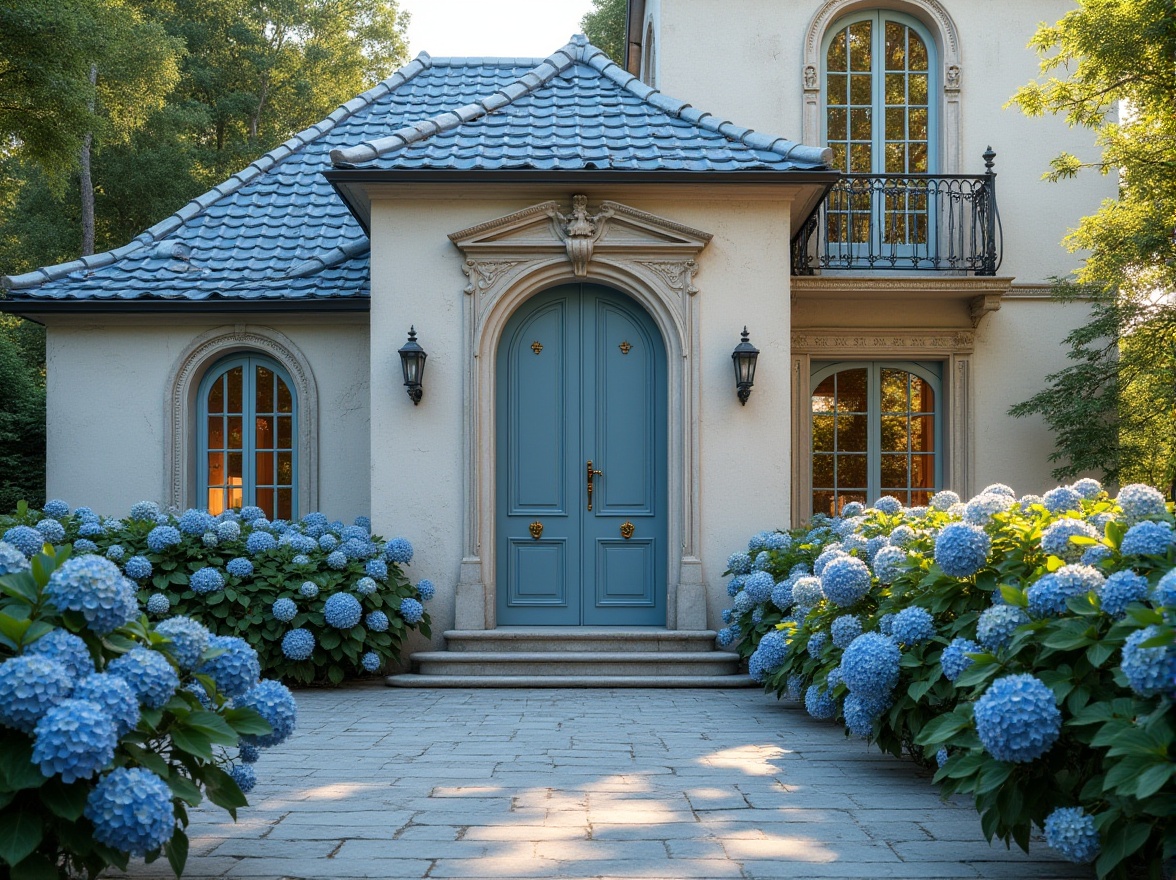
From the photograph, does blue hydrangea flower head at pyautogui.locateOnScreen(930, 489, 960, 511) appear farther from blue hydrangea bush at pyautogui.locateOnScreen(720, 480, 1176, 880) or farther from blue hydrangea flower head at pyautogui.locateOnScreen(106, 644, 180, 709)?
blue hydrangea flower head at pyautogui.locateOnScreen(106, 644, 180, 709)

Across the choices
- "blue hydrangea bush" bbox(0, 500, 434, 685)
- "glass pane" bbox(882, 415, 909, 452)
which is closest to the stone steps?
"blue hydrangea bush" bbox(0, 500, 434, 685)

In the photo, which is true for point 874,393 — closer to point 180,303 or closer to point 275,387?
point 275,387

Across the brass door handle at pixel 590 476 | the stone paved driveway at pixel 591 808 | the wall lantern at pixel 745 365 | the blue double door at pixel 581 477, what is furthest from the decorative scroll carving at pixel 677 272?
the stone paved driveway at pixel 591 808

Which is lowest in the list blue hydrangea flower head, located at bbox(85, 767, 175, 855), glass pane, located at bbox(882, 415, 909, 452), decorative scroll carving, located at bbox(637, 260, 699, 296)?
blue hydrangea flower head, located at bbox(85, 767, 175, 855)

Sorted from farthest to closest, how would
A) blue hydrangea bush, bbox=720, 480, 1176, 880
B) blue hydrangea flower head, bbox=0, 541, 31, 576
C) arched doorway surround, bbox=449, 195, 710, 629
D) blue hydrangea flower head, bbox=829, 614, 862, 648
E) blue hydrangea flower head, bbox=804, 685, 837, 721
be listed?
arched doorway surround, bbox=449, 195, 710, 629
blue hydrangea flower head, bbox=804, 685, 837, 721
blue hydrangea flower head, bbox=829, 614, 862, 648
blue hydrangea flower head, bbox=0, 541, 31, 576
blue hydrangea bush, bbox=720, 480, 1176, 880

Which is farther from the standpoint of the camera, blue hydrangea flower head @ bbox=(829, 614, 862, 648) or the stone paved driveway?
blue hydrangea flower head @ bbox=(829, 614, 862, 648)

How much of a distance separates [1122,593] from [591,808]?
2.34 m

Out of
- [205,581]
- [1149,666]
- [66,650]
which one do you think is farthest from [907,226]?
[66,650]

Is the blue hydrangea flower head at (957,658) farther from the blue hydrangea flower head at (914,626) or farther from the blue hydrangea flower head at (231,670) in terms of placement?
the blue hydrangea flower head at (231,670)

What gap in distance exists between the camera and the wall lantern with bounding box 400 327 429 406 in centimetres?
915

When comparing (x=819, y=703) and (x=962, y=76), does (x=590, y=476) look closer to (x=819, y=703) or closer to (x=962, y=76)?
(x=819, y=703)

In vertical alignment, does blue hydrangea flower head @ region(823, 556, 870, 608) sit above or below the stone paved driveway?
above

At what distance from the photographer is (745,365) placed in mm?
9211

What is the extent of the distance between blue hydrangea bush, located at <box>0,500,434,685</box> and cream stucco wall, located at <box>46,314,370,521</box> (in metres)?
1.94
